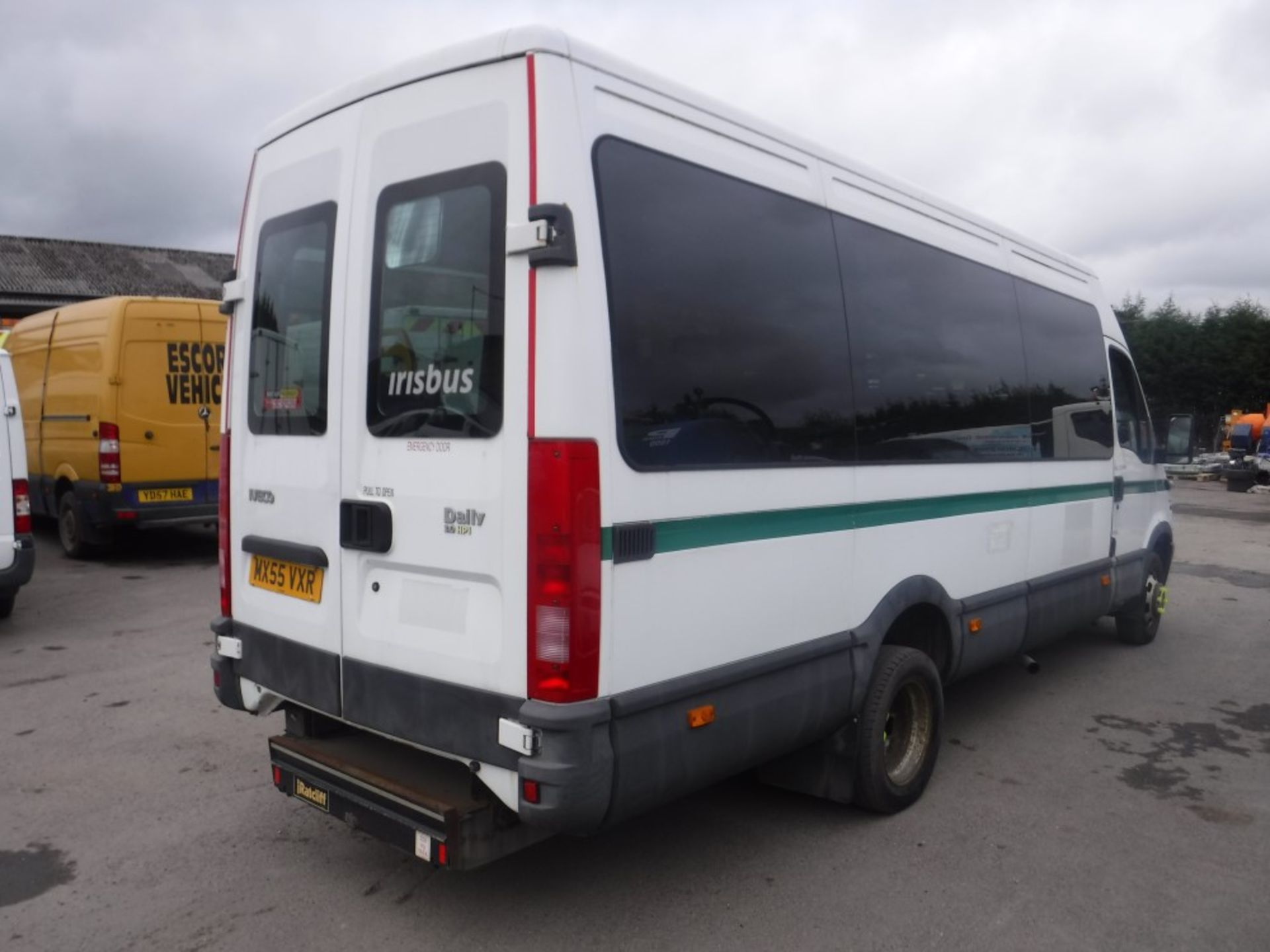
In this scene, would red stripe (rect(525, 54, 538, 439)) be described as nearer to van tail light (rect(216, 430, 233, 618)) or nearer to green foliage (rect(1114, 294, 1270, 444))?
van tail light (rect(216, 430, 233, 618))

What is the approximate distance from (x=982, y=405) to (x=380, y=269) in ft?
10.5

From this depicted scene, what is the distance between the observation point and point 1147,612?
8.02 m

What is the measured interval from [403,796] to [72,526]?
9915mm

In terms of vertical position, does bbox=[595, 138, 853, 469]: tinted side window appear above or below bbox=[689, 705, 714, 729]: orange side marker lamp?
above

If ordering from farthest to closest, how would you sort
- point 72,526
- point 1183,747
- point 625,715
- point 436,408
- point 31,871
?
point 72,526 → point 1183,747 → point 31,871 → point 436,408 → point 625,715

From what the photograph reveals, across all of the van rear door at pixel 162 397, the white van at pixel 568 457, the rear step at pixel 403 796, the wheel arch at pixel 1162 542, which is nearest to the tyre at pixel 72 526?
the van rear door at pixel 162 397

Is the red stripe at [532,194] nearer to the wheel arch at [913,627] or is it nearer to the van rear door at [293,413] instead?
the van rear door at [293,413]

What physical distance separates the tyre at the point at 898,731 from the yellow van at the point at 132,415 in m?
8.50

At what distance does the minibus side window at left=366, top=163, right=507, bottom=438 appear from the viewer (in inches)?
126

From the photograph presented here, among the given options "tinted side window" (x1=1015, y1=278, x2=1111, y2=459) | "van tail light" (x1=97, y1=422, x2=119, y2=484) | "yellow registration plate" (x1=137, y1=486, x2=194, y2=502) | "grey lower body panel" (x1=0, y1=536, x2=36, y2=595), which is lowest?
"grey lower body panel" (x1=0, y1=536, x2=36, y2=595)

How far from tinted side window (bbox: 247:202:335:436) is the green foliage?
1599 inches

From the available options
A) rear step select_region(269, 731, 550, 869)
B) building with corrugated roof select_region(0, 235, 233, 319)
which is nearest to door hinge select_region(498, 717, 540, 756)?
rear step select_region(269, 731, 550, 869)

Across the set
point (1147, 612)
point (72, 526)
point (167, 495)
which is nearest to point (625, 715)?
point (1147, 612)

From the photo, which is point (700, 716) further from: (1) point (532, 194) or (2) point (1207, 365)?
(2) point (1207, 365)
